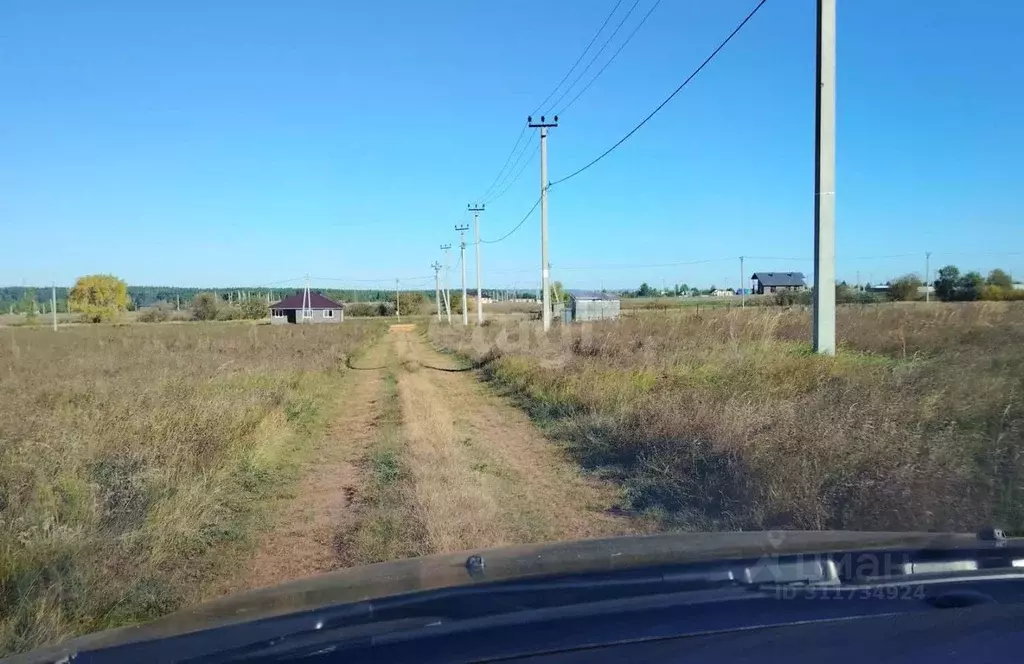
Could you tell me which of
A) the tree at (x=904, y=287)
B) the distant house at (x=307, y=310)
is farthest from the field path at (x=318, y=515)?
the distant house at (x=307, y=310)

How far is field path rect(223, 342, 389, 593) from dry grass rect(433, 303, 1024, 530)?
291cm

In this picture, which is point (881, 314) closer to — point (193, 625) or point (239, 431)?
point (239, 431)

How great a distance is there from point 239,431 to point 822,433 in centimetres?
734

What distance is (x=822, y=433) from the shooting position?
705 centimetres

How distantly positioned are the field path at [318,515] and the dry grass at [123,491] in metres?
0.27

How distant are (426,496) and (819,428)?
12.8 feet

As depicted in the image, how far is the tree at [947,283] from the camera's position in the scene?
37.7 meters

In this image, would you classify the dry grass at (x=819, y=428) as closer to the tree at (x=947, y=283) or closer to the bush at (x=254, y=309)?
the tree at (x=947, y=283)

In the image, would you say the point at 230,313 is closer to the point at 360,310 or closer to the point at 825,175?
the point at 360,310

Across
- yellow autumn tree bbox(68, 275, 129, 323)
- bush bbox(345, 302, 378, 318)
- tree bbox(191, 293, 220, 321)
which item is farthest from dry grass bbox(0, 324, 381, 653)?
bush bbox(345, 302, 378, 318)

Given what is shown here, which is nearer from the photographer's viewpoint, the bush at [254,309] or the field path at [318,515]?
the field path at [318,515]

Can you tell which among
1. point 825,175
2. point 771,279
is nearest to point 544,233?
point 825,175

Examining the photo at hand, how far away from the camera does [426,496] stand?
23.9ft

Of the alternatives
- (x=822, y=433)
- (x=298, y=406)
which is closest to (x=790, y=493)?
(x=822, y=433)
